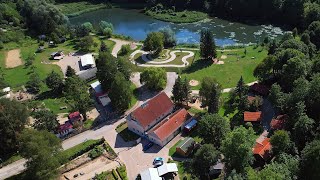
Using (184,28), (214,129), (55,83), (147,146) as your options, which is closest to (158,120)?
(147,146)

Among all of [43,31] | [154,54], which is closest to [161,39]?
[154,54]

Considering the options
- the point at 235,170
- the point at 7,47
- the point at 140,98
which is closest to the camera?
the point at 235,170

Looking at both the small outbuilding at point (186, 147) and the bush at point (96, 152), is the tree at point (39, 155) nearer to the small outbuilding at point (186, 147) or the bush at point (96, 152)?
the bush at point (96, 152)

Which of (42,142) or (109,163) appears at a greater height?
(42,142)

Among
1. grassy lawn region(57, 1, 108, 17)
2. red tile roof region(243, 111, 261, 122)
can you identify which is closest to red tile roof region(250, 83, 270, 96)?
red tile roof region(243, 111, 261, 122)

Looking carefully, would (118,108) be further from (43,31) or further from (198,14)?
(198,14)

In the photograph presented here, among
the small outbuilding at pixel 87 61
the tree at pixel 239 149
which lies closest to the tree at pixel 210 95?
the tree at pixel 239 149

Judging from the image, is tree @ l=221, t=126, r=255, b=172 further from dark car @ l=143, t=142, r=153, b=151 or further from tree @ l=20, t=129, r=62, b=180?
tree @ l=20, t=129, r=62, b=180
